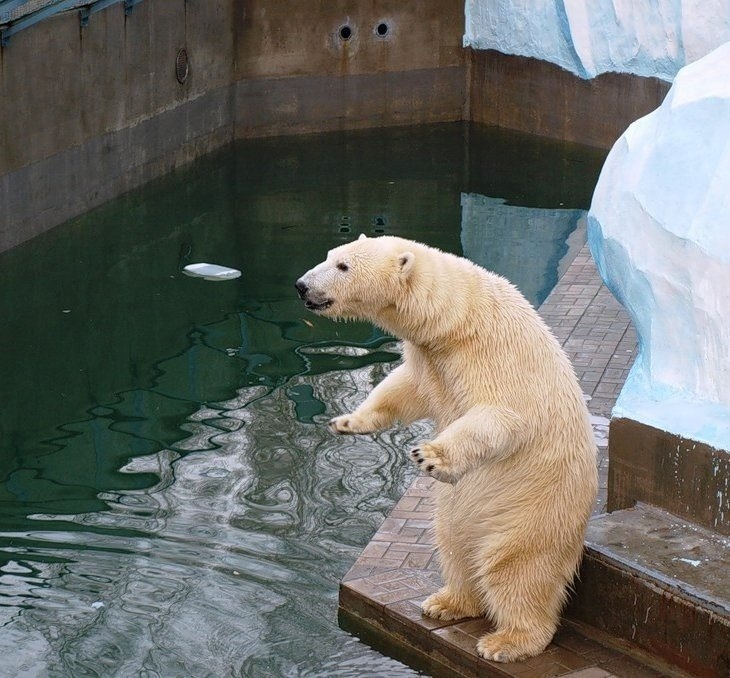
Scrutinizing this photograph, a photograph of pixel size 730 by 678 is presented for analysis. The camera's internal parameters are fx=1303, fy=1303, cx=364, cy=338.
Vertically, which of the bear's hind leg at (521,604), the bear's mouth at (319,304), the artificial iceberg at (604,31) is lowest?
the bear's hind leg at (521,604)

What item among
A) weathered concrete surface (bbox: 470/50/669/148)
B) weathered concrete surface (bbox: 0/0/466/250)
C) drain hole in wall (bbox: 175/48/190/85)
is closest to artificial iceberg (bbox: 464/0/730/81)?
weathered concrete surface (bbox: 470/50/669/148)

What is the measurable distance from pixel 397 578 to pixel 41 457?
2675 millimetres

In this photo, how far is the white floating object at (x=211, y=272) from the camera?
10438 millimetres

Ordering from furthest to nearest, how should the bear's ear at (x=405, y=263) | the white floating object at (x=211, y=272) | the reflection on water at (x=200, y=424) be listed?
1. the white floating object at (x=211, y=272)
2. the reflection on water at (x=200, y=424)
3. the bear's ear at (x=405, y=263)

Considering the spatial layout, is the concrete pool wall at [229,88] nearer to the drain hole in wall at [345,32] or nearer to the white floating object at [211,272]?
the drain hole in wall at [345,32]

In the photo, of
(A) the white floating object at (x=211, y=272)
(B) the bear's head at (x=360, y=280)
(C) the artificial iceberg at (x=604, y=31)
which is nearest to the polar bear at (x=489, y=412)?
(B) the bear's head at (x=360, y=280)

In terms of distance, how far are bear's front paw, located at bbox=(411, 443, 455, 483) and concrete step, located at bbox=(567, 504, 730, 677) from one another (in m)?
0.92

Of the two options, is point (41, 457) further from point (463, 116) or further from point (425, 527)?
point (463, 116)

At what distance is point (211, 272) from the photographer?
1051cm

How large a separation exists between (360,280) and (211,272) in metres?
6.25

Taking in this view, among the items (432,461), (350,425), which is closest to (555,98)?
(350,425)

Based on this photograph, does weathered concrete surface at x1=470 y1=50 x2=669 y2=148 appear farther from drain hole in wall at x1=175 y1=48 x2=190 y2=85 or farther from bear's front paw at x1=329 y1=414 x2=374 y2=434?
bear's front paw at x1=329 y1=414 x2=374 y2=434

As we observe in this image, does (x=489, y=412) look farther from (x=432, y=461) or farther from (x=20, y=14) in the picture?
(x=20, y=14)

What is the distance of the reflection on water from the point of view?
17.4 ft
